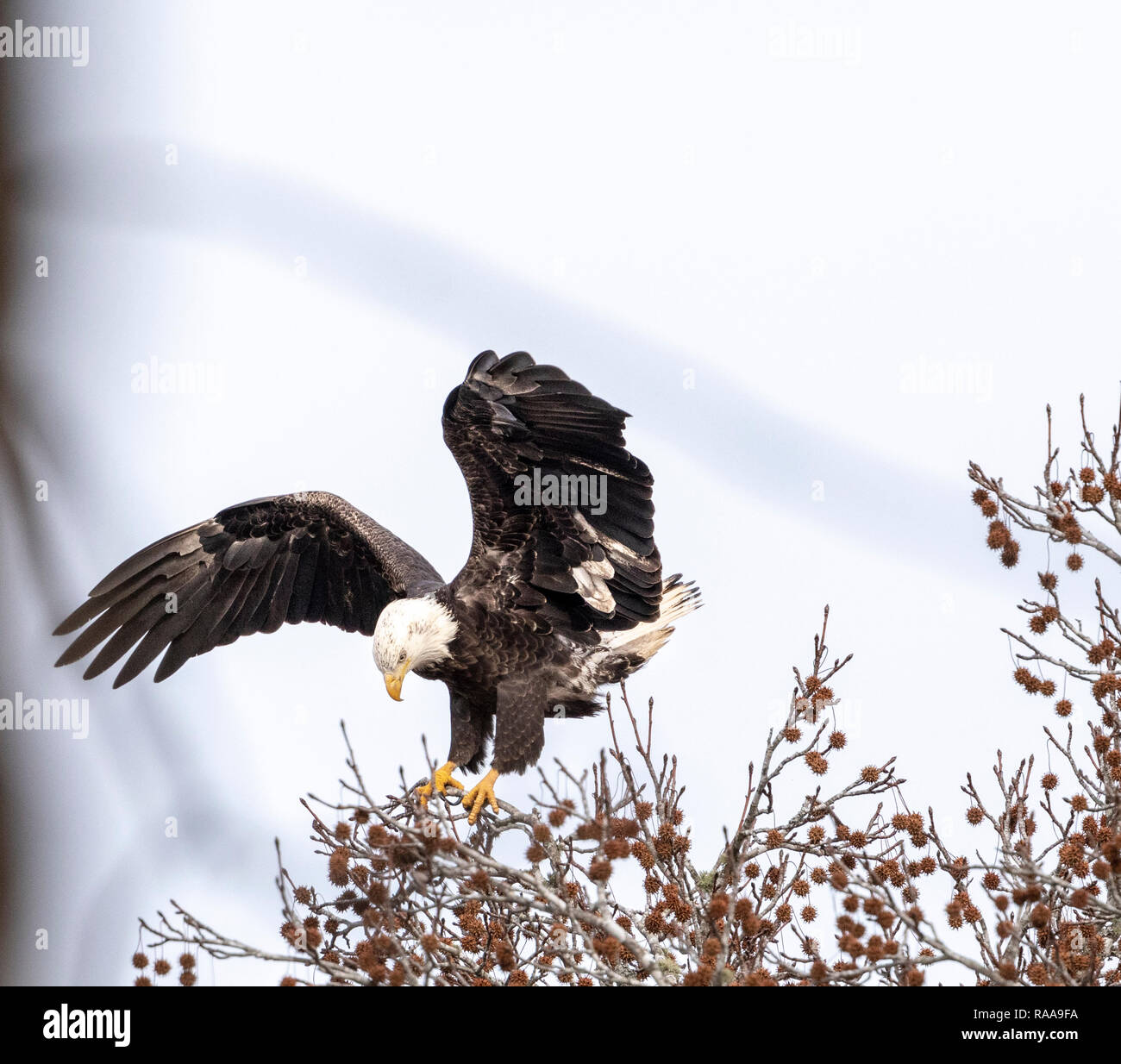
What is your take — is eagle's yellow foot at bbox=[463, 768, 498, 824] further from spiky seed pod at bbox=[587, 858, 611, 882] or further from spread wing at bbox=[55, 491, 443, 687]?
spiky seed pod at bbox=[587, 858, 611, 882]

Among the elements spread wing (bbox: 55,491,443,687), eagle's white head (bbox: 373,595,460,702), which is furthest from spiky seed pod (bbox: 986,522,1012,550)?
spread wing (bbox: 55,491,443,687)

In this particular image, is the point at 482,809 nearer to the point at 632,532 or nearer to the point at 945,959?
the point at 632,532

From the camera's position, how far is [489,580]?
5863mm

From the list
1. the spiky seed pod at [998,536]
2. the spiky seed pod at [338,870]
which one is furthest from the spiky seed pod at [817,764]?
the spiky seed pod at [338,870]

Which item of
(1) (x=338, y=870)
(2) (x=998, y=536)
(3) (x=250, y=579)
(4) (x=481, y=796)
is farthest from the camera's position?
(3) (x=250, y=579)

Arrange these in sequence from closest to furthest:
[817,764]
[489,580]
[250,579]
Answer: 1. [817,764]
2. [489,580]
3. [250,579]

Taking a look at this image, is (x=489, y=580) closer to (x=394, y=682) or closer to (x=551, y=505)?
(x=551, y=505)

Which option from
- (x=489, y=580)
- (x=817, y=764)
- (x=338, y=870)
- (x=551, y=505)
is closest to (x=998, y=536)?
(x=817, y=764)

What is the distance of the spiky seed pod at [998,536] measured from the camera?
14.6 ft

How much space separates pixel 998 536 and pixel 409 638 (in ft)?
8.10

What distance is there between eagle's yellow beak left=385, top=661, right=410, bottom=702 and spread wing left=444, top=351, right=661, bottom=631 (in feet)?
1.49

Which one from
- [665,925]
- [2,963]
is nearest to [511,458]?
[665,925]
